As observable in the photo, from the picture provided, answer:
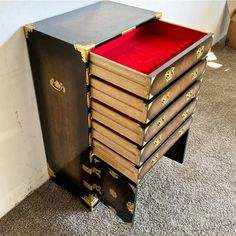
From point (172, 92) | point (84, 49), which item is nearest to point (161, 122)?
point (172, 92)

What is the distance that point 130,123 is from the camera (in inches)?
35.0

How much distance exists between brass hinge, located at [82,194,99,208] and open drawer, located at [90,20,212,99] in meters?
0.61

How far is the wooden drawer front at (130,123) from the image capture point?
2.92 feet

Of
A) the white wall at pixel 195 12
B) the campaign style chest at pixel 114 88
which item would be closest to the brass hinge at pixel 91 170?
the campaign style chest at pixel 114 88

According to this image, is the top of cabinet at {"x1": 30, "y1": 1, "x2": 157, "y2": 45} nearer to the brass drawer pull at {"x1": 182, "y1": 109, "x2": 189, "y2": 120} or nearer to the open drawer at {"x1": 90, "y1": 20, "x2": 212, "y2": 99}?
the open drawer at {"x1": 90, "y1": 20, "x2": 212, "y2": 99}

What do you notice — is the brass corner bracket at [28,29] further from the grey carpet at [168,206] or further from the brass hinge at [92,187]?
the grey carpet at [168,206]

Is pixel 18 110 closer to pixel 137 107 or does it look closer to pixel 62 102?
pixel 62 102

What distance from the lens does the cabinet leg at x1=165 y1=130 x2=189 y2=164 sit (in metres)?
1.38

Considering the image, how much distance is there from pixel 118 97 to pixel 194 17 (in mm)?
1672

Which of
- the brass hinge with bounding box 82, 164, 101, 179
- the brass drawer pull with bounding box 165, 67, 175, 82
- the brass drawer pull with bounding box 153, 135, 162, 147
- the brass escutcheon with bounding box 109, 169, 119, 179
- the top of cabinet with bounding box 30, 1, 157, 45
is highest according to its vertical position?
the top of cabinet with bounding box 30, 1, 157, 45

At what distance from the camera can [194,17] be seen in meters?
2.24

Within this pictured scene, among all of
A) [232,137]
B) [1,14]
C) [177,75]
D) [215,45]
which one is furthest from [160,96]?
[215,45]

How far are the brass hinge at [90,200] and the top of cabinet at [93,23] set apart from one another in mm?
685

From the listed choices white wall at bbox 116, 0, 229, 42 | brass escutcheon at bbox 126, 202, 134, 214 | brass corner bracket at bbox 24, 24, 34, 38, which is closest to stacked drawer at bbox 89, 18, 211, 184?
brass escutcheon at bbox 126, 202, 134, 214
